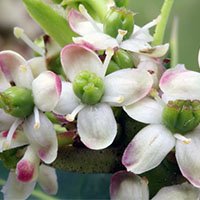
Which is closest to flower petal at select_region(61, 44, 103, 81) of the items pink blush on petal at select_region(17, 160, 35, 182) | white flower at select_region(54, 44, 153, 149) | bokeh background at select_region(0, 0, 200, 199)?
white flower at select_region(54, 44, 153, 149)

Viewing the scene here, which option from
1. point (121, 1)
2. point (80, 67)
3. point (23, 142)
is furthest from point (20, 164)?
point (121, 1)

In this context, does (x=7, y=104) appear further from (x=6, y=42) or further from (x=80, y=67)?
(x=6, y=42)

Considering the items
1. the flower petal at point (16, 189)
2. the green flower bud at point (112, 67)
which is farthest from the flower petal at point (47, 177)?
the green flower bud at point (112, 67)

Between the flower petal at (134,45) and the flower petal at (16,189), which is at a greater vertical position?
the flower petal at (134,45)

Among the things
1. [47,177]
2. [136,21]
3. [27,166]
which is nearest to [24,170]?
[27,166]

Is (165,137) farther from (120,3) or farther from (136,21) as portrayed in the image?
(136,21)

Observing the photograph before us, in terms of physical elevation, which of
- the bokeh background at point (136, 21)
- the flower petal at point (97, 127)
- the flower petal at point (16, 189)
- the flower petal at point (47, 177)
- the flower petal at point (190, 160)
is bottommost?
the bokeh background at point (136, 21)

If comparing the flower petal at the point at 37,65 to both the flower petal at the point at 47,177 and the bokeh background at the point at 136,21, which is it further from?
the bokeh background at the point at 136,21
